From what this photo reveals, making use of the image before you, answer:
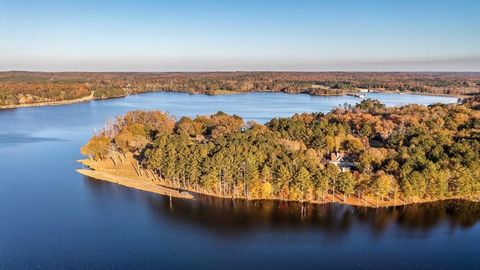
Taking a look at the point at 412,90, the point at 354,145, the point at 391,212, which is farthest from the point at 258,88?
the point at 391,212

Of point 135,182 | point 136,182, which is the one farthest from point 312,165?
point 135,182

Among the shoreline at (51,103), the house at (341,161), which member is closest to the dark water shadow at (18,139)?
Answer: the house at (341,161)

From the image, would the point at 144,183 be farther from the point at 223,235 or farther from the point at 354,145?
the point at 354,145

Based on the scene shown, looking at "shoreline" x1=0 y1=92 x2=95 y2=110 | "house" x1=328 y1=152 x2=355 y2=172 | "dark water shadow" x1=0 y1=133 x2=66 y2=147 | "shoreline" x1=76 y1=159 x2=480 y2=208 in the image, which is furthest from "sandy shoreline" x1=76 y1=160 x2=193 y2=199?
"shoreline" x1=0 y1=92 x2=95 y2=110

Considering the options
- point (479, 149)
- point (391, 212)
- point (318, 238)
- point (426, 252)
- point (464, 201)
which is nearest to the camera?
point (426, 252)

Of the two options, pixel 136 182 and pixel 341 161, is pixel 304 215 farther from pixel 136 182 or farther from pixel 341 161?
pixel 136 182

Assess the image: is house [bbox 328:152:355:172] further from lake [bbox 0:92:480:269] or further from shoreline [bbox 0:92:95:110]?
shoreline [bbox 0:92:95:110]
